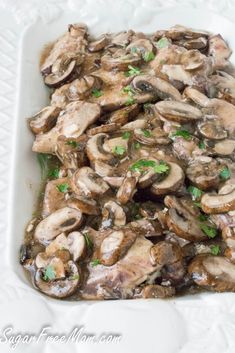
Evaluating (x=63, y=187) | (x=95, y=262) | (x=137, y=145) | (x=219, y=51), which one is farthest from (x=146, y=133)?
(x=219, y=51)

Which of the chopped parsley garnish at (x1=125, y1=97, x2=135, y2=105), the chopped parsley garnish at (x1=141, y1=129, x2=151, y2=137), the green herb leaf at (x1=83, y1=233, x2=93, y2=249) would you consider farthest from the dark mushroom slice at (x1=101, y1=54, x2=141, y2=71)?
the green herb leaf at (x1=83, y1=233, x2=93, y2=249)

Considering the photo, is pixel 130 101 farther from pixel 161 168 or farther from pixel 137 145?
pixel 161 168

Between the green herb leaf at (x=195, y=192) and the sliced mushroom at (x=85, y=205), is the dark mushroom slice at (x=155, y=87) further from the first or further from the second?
the sliced mushroom at (x=85, y=205)

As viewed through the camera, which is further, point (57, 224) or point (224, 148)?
point (224, 148)

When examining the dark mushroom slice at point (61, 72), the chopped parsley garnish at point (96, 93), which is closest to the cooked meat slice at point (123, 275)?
the chopped parsley garnish at point (96, 93)

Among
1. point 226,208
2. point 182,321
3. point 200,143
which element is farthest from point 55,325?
point 200,143

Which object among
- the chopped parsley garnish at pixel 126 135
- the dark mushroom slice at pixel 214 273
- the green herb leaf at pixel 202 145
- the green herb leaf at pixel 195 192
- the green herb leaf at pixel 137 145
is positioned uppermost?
the chopped parsley garnish at pixel 126 135
